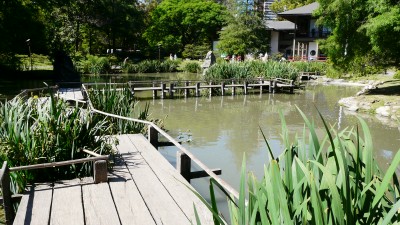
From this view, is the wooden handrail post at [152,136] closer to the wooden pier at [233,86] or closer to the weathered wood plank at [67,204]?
the weathered wood plank at [67,204]

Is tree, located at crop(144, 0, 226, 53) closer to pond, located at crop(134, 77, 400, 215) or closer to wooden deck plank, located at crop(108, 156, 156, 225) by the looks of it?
pond, located at crop(134, 77, 400, 215)

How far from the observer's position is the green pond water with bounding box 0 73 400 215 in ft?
22.8

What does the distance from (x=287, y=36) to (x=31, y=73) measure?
25424 mm

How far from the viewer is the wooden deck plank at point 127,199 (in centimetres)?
316

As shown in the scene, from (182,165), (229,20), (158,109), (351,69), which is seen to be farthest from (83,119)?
(229,20)

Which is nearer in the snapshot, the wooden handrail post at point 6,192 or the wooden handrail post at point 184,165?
the wooden handrail post at point 6,192

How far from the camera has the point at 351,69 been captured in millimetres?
16094

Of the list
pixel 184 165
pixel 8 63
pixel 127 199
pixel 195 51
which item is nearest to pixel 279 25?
pixel 195 51

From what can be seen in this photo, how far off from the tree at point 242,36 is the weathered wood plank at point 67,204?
27.5m

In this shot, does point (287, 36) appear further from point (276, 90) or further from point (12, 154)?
point (12, 154)

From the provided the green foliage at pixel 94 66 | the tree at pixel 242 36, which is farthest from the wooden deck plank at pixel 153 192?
the tree at pixel 242 36

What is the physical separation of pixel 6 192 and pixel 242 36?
2919cm

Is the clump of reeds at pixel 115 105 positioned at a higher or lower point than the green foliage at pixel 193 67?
lower

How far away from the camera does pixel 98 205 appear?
3.41 meters
